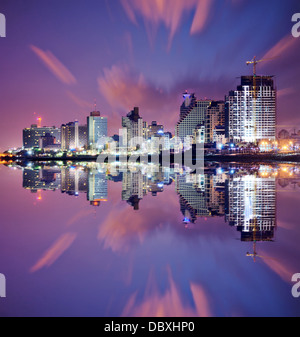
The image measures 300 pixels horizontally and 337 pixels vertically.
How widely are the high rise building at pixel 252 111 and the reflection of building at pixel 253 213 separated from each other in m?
148

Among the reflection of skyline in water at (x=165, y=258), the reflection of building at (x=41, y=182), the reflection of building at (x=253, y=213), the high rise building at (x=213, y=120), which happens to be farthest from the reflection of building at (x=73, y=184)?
the high rise building at (x=213, y=120)

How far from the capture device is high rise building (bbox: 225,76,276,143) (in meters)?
160

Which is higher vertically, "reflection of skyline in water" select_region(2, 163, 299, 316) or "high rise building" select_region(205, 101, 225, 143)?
"high rise building" select_region(205, 101, 225, 143)

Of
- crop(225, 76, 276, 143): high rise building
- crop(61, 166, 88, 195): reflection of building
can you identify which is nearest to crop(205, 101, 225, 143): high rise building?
crop(225, 76, 276, 143): high rise building

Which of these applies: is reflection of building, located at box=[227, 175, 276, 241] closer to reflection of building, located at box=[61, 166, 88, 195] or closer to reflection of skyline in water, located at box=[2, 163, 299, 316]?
reflection of skyline in water, located at box=[2, 163, 299, 316]

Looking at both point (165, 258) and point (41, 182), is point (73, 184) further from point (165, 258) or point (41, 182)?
point (165, 258)

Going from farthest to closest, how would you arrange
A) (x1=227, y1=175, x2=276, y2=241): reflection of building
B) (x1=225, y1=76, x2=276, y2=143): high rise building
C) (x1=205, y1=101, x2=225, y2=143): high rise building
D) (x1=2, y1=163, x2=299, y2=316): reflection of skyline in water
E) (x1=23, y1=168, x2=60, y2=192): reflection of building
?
(x1=205, y1=101, x2=225, y2=143): high rise building < (x1=225, y1=76, x2=276, y2=143): high rise building < (x1=23, y1=168, x2=60, y2=192): reflection of building < (x1=227, y1=175, x2=276, y2=241): reflection of building < (x1=2, y1=163, x2=299, y2=316): reflection of skyline in water

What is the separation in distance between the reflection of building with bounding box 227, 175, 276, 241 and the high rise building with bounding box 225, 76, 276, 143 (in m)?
148

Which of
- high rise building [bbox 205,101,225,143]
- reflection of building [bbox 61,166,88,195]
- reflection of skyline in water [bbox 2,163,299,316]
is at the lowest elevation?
reflection of skyline in water [bbox 2,163,299,316]

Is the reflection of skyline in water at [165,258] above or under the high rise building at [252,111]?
under

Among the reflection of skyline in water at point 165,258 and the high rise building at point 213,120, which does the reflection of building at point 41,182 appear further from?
the high rise building at point 213,120

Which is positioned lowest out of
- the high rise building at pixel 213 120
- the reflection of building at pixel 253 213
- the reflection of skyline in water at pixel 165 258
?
the reflection of skyline in water at pixel 165 258

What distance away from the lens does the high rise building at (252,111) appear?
159500 millimetres
